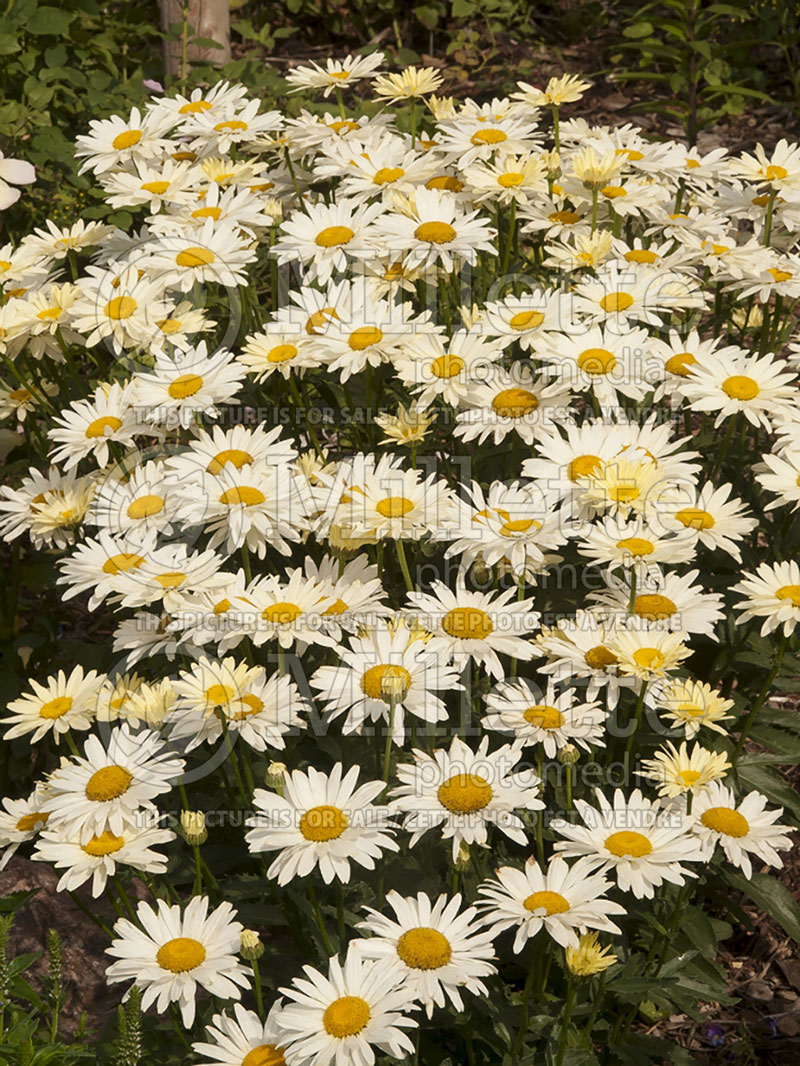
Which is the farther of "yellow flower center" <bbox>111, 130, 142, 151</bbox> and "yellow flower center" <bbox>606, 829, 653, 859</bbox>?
"yellow flower center" <bbox>111, 130, 142, 151</bbox>

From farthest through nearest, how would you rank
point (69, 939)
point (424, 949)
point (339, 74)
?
point (339, 74) < point (69, 939) < point (424, 949)

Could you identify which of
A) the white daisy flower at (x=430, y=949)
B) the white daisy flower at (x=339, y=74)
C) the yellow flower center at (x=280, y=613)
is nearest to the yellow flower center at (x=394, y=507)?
the yellow flower center at (x=280, y=613)

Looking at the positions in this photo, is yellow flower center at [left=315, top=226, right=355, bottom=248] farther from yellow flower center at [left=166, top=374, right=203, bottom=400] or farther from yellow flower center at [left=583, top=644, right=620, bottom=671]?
yellow flower center at [left=583, top=644, right=620, bottom=671]

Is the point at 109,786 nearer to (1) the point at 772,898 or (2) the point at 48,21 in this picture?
(1) the point at 772,898

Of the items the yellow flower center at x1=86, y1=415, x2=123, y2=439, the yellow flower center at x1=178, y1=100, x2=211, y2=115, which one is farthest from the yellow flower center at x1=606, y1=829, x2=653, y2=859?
the yellow flower center at x1=178, y1=100, x2=211, y2=115

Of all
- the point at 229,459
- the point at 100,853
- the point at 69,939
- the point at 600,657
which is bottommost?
the point at 69,939

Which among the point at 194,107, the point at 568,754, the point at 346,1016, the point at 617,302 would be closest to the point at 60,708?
the point at 346,1016

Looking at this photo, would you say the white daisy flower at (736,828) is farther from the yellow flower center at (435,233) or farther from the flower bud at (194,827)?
the yellow flower center at (435,233)
